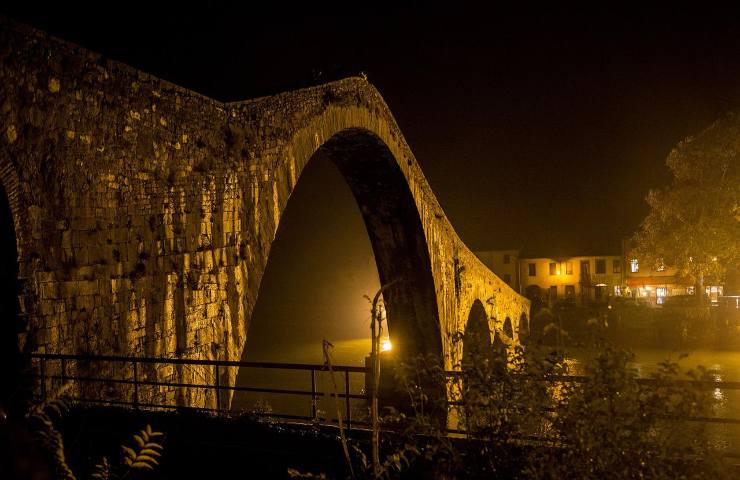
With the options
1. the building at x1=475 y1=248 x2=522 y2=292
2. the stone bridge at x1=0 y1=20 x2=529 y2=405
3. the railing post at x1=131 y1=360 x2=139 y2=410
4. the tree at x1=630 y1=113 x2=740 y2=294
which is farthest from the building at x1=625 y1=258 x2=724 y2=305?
the railing post at x1=131 y1=360 x2=139 y2=410

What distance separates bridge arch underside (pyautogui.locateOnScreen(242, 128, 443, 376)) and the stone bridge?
3050 millimetres

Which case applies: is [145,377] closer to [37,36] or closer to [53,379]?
[53,379]

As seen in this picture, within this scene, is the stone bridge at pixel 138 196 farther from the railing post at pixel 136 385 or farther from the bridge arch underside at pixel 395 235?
the bridge arch underside at pixel 395 235

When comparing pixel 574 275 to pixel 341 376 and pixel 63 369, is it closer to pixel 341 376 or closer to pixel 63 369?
pixel 341 376

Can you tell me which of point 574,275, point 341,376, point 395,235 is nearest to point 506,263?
point 574,275

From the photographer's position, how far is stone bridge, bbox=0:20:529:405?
16.6 feet

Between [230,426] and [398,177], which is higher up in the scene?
[398,177]

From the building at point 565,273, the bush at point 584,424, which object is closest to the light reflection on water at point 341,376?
the bush at point 584,424

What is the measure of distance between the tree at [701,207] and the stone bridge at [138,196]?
65.3 ft

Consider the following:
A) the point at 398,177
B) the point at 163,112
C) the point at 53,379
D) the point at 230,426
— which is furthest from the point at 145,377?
the point at 398,177

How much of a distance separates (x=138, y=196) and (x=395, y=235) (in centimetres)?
947

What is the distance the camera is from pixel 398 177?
44.3ft

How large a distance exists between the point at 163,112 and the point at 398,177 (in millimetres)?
7669

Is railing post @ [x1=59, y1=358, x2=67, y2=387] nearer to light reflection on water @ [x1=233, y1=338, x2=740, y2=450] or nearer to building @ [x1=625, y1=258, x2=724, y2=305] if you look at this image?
light reflection on water @ [x1=233, y1=338, x2=740, y2=450]
